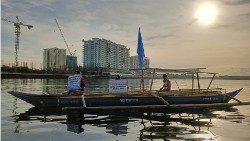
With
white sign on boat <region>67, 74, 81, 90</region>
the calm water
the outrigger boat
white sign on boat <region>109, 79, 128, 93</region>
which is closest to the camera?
the calm water

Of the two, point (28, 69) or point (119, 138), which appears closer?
point (119, 138)

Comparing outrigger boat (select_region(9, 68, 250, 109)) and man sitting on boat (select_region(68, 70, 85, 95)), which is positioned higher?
man sitting on boat (select_region(68, 70, 85, 95))

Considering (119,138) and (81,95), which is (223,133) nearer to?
(119,138)

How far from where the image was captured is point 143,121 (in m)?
23.6

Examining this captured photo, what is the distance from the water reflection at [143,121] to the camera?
1895 cm

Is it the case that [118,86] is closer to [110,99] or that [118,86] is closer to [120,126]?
[110,99]

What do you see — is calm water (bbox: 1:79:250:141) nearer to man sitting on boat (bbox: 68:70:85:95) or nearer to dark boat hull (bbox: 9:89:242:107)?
dark boat hull (bbox: 9:89:242:107)

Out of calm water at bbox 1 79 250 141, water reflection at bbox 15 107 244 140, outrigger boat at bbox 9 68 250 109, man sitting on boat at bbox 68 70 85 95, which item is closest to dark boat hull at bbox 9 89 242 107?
outrigger boat at bbox 9 68 250 109

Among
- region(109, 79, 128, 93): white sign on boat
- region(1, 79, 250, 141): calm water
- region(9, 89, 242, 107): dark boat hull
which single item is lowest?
region(1, 79, 250, 141): calm water

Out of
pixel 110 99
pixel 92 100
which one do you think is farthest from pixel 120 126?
pixel 92 100

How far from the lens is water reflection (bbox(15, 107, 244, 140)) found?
18953 millimetres

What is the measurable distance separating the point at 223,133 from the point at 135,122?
20.1 ft

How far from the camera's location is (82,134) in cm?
1892

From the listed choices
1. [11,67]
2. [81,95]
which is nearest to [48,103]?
[81,95]
